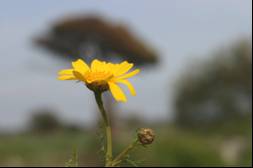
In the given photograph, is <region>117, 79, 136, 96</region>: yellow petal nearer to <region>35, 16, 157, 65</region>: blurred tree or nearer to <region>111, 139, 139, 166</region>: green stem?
<region>111, 139, 139, 166</region>: green stem

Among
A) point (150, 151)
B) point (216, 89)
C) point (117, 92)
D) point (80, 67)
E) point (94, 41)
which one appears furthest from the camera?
point (94, 41)

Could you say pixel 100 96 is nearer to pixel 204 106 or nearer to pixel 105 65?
pixel 105 65

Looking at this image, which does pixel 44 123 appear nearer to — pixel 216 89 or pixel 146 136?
pixel 216 89

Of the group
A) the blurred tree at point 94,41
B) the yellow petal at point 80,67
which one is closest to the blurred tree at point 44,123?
the blurred tree at point 94,41

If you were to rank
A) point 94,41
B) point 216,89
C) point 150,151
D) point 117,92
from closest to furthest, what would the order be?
point 117,92
point 150,151
point 216,89
point 94,41

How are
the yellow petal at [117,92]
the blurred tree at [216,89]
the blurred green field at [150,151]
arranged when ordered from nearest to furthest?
the yellow petal at [117,92]
the blurred green field at [150,151]
the blurred tree at [216,89]

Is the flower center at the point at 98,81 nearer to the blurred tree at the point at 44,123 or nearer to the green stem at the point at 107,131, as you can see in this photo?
the green stem at the point at 107,131

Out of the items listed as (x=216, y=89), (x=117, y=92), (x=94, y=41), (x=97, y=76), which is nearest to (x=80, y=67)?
(x=97, y=76)

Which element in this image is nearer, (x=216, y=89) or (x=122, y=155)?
(x=122, y=155)
